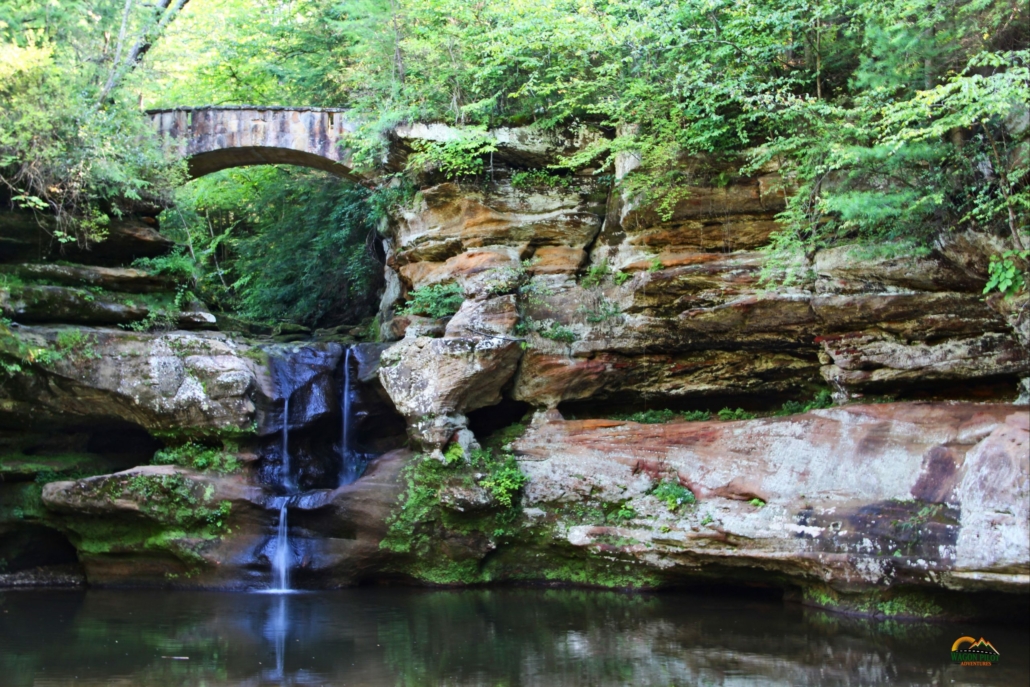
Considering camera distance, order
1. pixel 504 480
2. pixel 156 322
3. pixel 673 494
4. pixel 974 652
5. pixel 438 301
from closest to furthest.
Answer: pixel 974 652, pixel 673 494, pixel 504 480, pixel 438 301, pixel 156 322

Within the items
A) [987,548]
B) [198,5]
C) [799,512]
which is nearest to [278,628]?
[799,512]

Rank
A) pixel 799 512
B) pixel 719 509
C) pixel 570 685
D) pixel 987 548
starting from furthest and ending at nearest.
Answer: pixel 719 509 < pixel 799 512 < pixel 987 548 < pixel 570 685

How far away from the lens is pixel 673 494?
1220cm

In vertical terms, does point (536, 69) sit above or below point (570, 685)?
above

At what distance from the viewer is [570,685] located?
788 cm

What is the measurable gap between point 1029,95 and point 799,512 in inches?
218

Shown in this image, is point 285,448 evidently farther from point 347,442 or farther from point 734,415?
point 734,415

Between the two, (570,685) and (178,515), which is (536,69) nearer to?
(178,515)

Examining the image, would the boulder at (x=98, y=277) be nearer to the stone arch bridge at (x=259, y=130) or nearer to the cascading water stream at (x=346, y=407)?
the stone arch bridge at (x=259, y=130)

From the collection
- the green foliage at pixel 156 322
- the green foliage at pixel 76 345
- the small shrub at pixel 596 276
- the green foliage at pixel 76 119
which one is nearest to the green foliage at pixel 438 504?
the small shrub at pixel 596 276

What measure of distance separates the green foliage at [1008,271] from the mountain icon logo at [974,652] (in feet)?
12.7

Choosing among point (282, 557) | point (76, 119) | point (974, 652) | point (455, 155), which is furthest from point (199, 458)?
point (974, 652)

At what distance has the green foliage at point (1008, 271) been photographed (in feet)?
30.9

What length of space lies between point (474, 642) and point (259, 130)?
11.3 metres
